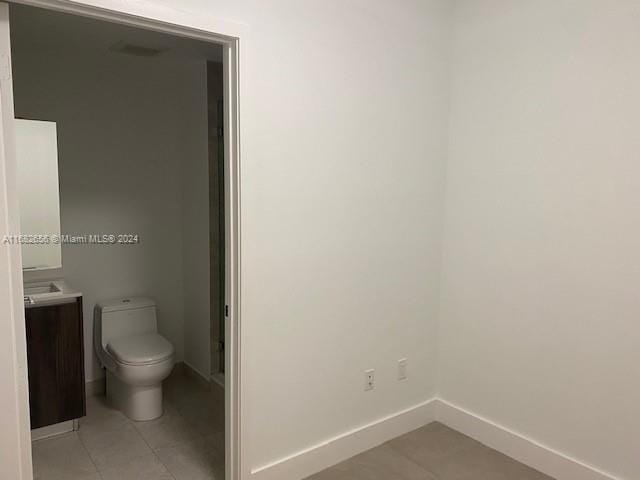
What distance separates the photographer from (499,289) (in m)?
2.82

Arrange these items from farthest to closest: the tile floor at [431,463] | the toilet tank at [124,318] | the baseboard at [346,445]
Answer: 1. the toilet tank at [124,318]
2. the tile floor at [431,463]
3. the baseboard at [346,445]

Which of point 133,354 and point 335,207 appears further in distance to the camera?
point 133,354

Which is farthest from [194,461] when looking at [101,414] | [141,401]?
[101,414]

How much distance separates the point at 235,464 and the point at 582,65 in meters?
2.44

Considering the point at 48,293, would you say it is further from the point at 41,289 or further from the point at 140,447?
the point at 140,447

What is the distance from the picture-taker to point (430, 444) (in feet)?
9.62

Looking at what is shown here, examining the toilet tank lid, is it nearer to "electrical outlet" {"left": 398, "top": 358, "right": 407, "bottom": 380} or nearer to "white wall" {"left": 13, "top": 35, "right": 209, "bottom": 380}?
"white wall" {"left": 13, "top": 35, "right": 209, "bottom": 380}

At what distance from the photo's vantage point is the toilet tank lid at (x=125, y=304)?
3.46 meters

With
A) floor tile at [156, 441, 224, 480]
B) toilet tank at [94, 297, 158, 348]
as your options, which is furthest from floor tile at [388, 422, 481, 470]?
toilet tank at [94, 297, 158, 348]

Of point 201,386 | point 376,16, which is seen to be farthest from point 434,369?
point 376,16

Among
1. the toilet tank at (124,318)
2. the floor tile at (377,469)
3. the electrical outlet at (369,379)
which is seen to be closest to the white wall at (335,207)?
the electrical outlet at (369,379)

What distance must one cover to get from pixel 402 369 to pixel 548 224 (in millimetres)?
1144

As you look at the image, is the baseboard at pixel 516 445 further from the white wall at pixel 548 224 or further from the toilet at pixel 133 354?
the toilet at pixel 133 354

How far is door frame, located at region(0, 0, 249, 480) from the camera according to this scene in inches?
69.3
